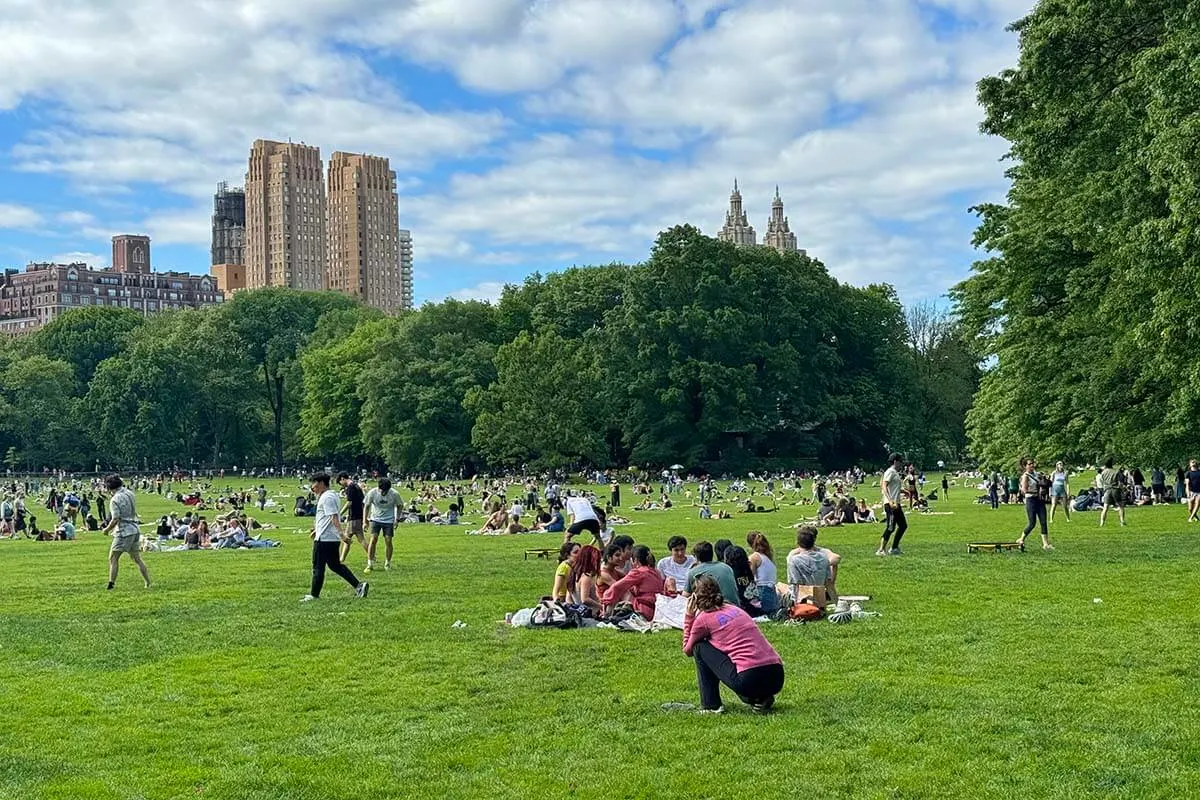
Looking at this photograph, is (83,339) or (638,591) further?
(83,339)

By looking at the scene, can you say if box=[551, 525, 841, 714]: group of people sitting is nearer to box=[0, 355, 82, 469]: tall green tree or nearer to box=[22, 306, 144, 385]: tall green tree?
box=[0, 355, 82, 469]: tall green tree

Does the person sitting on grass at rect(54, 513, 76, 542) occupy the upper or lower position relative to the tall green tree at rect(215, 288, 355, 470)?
lower

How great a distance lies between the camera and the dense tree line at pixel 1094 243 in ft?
70.0

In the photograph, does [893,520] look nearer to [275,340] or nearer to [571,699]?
[571,699]

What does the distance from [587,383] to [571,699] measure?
66.2 metres

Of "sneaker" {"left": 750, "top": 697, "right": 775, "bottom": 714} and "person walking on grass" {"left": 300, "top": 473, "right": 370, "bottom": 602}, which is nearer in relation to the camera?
"sneaker" {"left": 750, "top": 697, "right": 775, "bottom": 714}

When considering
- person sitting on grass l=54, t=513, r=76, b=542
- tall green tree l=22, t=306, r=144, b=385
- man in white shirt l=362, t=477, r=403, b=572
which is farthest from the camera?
tall green tree l=22, t=306, r=144, b=385

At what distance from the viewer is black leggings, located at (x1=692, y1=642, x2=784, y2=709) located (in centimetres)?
951

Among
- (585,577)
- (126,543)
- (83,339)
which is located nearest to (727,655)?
(585,577)

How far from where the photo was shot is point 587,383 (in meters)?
76.5

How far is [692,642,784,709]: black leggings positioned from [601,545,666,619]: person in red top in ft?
13.9

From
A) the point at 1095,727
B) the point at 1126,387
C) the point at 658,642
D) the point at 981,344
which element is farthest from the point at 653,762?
the point at 981,344

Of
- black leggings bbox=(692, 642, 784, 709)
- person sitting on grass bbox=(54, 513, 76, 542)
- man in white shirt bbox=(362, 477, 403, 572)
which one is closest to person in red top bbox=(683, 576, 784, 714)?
black leggings bbox=(692, 642, 784, 709)

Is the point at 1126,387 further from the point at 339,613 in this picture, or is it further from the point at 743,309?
the point at 743,309
